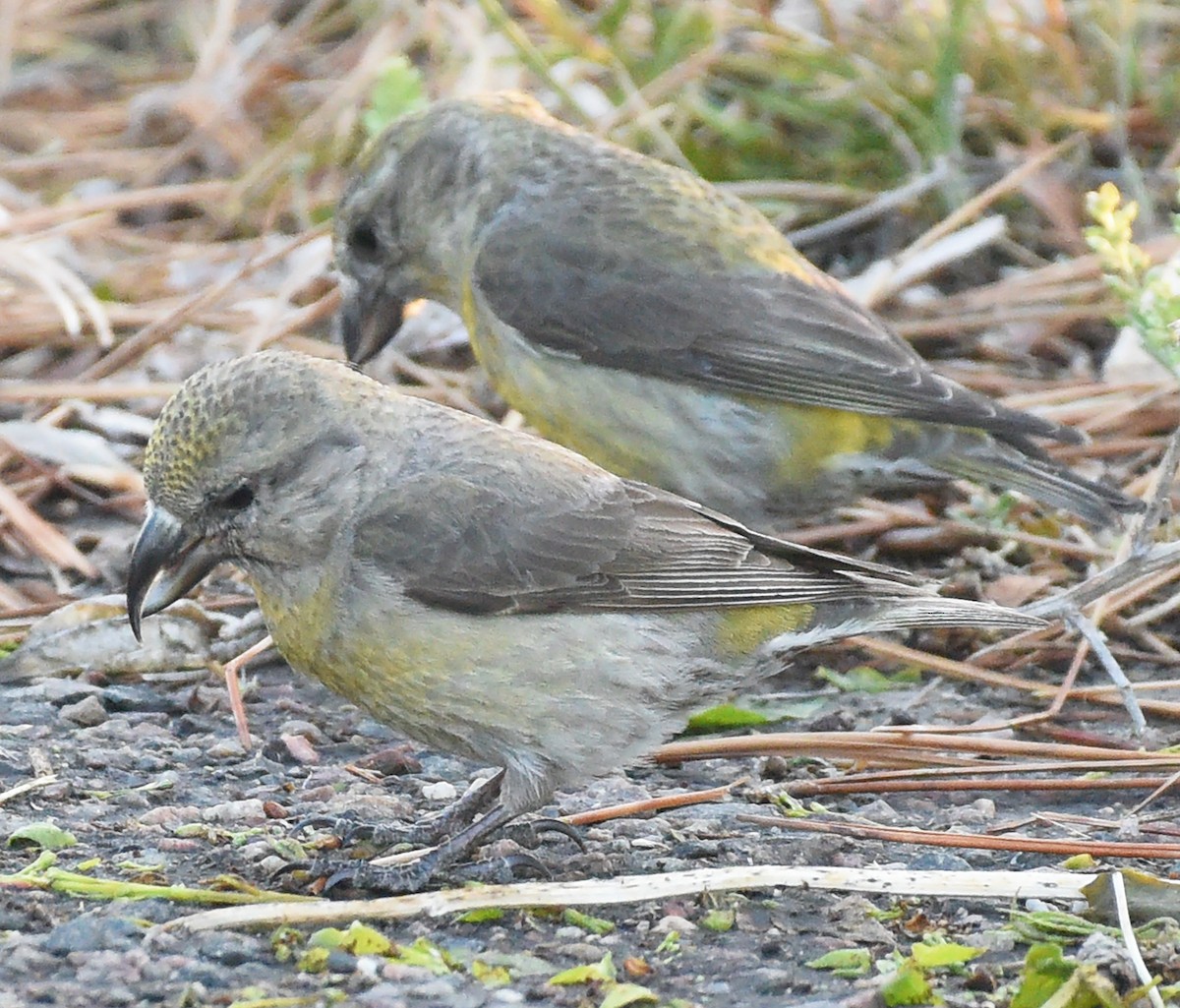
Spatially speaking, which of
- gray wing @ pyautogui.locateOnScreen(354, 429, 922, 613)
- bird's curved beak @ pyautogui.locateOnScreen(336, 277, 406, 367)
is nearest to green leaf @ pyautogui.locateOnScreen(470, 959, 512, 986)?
gray wing @ pyautogui.locateOnScreen(354, 429, 922, 613)

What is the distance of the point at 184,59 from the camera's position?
8.80 m

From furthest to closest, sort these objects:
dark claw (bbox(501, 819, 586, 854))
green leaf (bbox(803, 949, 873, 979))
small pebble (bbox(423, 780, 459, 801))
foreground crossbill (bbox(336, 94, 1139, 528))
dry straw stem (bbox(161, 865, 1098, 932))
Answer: foreground crossbill (bbox(336, 94, 1139, 528))
small pebble (bbox(423, 780, 459, 801))
dark claw (bbox(501, 819, 586, 854))
dry straw stem (bbox(161, 865, 1098, 932))
green leaf (bbox(803, 949, 873, 979))

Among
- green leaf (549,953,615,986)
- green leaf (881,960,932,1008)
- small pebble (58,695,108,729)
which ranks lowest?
small pebble (58,695,108,729)

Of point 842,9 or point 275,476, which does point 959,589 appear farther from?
point 842,9

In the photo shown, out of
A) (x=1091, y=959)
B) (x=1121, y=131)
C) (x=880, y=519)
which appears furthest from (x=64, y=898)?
(x=1121, y=131)

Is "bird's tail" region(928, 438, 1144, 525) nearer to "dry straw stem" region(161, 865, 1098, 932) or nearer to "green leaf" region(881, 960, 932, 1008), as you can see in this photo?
"dry straw stem" region(161, 865, 1098, 932)

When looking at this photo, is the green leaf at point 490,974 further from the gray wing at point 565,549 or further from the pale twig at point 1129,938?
the pale twig at point 1129,938

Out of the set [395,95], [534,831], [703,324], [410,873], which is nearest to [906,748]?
[534,831]

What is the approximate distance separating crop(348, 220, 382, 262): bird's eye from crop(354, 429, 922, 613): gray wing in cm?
193

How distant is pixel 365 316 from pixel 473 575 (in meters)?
2.29

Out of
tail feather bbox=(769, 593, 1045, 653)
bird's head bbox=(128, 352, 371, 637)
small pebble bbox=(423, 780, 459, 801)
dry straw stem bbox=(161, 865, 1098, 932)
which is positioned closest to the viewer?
dry straw stem bbox=(161, 865, 1098, 932)

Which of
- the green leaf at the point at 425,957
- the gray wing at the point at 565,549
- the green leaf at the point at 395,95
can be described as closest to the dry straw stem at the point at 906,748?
the gray wing at the point at 565,549

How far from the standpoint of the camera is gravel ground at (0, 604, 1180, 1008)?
2812 mm

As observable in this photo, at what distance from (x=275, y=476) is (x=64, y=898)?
93cm
